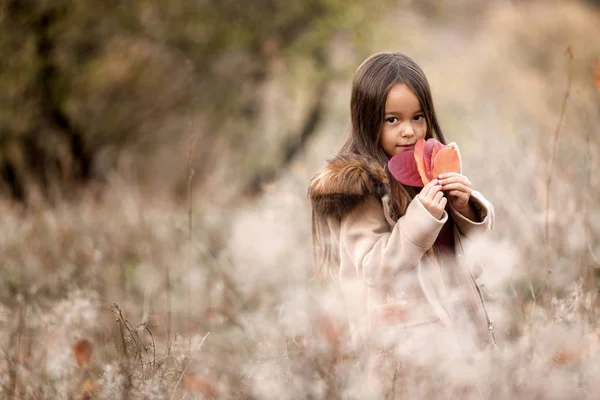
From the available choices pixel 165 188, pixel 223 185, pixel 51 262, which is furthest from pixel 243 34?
pixel 51 262

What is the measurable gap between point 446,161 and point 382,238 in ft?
0.91

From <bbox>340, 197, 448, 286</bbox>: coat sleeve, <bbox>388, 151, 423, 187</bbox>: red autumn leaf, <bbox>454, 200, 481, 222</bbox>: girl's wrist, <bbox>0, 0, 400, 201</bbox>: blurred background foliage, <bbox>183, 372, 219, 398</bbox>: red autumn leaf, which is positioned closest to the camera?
<bbox>340, 197, 448, 286</bbox>: coat sleeve

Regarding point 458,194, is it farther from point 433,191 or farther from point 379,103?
point 379,103

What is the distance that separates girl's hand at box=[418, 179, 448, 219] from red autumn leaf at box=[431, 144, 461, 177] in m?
0.04

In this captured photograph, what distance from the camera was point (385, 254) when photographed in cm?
193

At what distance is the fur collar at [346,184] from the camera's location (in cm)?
198

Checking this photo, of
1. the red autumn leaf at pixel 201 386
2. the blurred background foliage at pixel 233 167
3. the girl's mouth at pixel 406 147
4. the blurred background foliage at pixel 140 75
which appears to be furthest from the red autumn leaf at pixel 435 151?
the blurred background foliage at pixel 140 75

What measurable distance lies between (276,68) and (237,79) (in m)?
0.86

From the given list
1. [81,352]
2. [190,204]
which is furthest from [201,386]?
[190,204]

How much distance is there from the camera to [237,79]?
9758 mm

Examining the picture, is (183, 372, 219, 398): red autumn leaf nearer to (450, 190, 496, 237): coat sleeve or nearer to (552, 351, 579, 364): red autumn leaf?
(450, 190, 496, 237): coat sleeve

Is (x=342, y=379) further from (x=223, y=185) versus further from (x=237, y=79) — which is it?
(x=237, y=79)

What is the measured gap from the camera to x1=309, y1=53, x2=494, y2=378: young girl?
1.94 m

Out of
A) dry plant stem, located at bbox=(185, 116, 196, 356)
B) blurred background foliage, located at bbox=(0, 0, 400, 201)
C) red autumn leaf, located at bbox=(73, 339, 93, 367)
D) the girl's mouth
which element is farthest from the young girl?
blurred background foliage, located at bbox=(0, 0, 400, 201)
